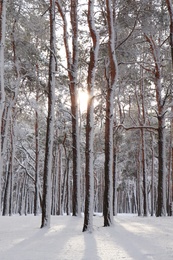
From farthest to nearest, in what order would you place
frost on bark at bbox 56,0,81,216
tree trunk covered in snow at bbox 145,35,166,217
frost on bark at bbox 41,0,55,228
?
1. tree trunk covered in snow at bbox 145,35,166,217
2. frost on bark at bbox 56,0,81,216
3. frost on bark at bbox 41,0,55,228

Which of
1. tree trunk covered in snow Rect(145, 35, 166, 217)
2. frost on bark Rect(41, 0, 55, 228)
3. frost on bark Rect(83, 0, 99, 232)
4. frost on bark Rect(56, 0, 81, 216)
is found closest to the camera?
frost on bark Rect(83, 0, 99, 232)

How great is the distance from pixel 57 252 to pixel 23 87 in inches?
505

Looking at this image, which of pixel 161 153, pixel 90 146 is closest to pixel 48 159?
pixel 90 146

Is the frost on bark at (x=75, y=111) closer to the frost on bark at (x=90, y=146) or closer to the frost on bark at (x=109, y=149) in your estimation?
the frost on bark at (x=109, y=149)

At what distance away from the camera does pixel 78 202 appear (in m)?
12.5

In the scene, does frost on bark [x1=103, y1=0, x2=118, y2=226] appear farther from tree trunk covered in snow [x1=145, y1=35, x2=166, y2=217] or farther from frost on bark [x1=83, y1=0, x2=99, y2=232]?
tree trunk covered in snow [x1=145, y1=35, x2=166, y2=217]

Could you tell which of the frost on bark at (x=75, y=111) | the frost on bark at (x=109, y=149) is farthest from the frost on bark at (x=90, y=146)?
the frost on bark at (x=75, y=111)

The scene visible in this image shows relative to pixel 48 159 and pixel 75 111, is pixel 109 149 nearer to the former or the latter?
pixel 48 159

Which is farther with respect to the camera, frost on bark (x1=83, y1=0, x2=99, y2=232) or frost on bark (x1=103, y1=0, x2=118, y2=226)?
frost on bark (x1=103, y1=0, x2=118, y2=226)

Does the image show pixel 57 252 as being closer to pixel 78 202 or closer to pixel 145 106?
pixel 78 202

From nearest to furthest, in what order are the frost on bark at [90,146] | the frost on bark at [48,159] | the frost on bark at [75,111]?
the frost on bark at [90,146] < the frost on bark at [48,159] < the frost on bark at [75,111]

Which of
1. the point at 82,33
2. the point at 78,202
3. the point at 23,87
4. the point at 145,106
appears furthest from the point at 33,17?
the point at 145,106

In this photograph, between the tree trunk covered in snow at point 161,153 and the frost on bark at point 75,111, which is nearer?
the frost on bark at point 75,111

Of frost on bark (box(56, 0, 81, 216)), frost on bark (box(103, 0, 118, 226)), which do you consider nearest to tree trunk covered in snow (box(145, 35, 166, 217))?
frost on bark (box(56, 0, 81, 216))
